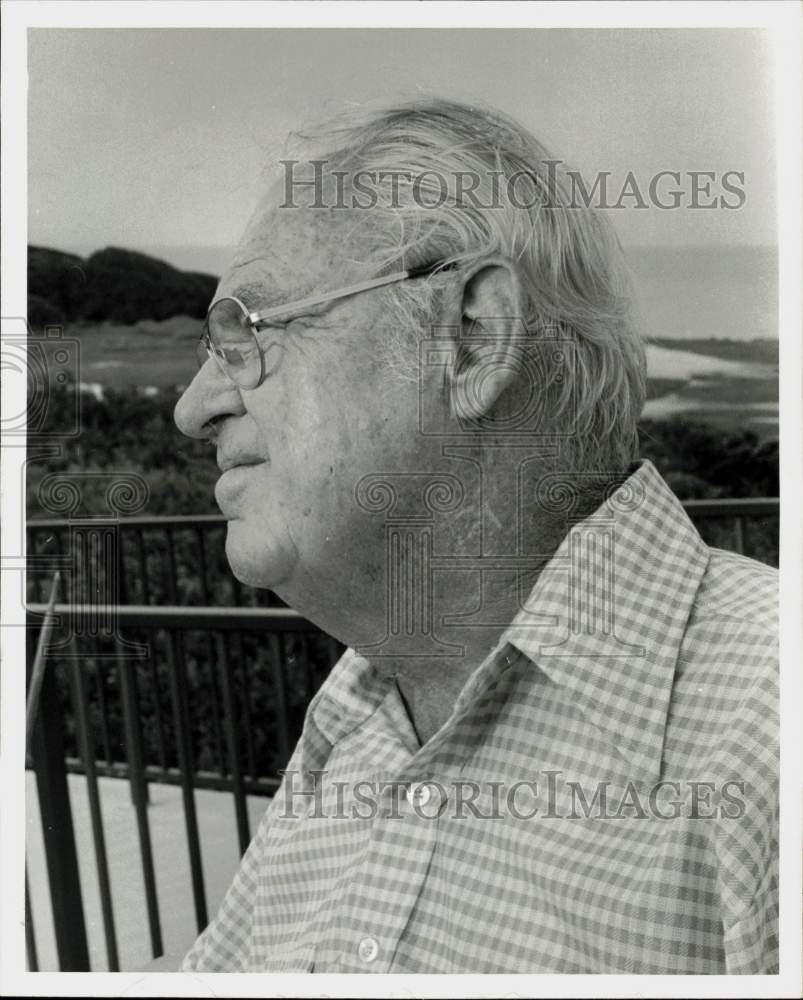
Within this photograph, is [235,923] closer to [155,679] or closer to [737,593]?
[155,679]

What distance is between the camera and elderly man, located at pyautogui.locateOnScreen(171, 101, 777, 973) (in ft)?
4.60

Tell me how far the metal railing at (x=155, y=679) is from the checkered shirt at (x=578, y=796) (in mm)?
139

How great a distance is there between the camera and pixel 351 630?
1.53 m

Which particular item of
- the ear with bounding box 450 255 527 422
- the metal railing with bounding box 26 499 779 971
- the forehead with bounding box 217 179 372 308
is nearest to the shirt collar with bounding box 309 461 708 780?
the metal railing with bounding box 26 499 779 971

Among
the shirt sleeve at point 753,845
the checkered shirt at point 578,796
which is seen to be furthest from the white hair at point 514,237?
the shirt sleeve at point 753,845

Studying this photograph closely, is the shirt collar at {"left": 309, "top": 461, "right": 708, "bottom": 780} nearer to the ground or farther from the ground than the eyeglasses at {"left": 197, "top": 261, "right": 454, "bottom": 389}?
nearer to the ground

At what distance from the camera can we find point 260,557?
4.90 feet

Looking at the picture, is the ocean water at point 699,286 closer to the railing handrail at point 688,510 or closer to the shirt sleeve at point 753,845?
the railing handrail at point 688,510

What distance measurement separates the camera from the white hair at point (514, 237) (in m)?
1.43

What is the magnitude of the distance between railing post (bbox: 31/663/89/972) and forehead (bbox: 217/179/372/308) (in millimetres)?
776

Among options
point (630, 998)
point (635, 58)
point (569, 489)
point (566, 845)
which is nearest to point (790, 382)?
point (569, 489)

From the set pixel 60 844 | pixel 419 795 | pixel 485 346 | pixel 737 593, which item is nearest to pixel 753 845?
pixel 737 593

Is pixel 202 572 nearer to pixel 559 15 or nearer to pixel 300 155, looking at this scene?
pixel 300 155

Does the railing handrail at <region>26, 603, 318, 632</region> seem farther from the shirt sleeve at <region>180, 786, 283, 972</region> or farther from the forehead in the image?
the forehead
